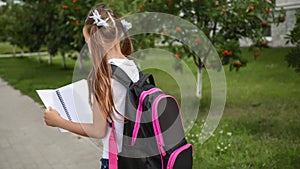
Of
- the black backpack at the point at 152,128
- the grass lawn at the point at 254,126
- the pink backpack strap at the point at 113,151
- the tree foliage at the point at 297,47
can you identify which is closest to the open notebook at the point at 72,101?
the pink backpack strap at the point at 113,151

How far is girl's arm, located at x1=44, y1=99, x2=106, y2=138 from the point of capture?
7.09 ft

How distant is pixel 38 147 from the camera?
5.45m

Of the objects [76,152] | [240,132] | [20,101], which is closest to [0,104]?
[20,101]

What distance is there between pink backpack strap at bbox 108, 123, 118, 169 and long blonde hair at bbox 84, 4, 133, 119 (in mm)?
118

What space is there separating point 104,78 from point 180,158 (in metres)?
0.57

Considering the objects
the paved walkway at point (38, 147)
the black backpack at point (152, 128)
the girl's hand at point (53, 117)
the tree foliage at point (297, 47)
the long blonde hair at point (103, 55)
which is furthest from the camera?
the paved walkway at point (38, 147)

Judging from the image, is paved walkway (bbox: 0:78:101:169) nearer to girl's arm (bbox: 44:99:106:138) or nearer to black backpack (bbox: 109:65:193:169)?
girl's arm (bbox: 44:99:106:138)

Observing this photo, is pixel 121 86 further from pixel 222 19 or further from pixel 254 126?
pixel 222 19

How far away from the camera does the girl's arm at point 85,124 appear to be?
7.09 ft

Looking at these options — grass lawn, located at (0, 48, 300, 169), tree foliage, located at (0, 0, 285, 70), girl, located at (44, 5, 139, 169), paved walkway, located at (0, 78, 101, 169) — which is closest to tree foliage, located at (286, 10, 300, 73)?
grass lawn, located at (0, 48, 300, 169)

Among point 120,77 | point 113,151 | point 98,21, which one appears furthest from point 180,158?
point 98,21

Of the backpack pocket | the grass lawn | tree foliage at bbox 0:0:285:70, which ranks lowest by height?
the grass lawn

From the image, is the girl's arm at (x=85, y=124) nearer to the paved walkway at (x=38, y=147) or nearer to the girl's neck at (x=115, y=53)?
the girl's neck at (x=115, y=53)

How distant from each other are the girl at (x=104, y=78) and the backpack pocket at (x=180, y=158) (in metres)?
0.35
